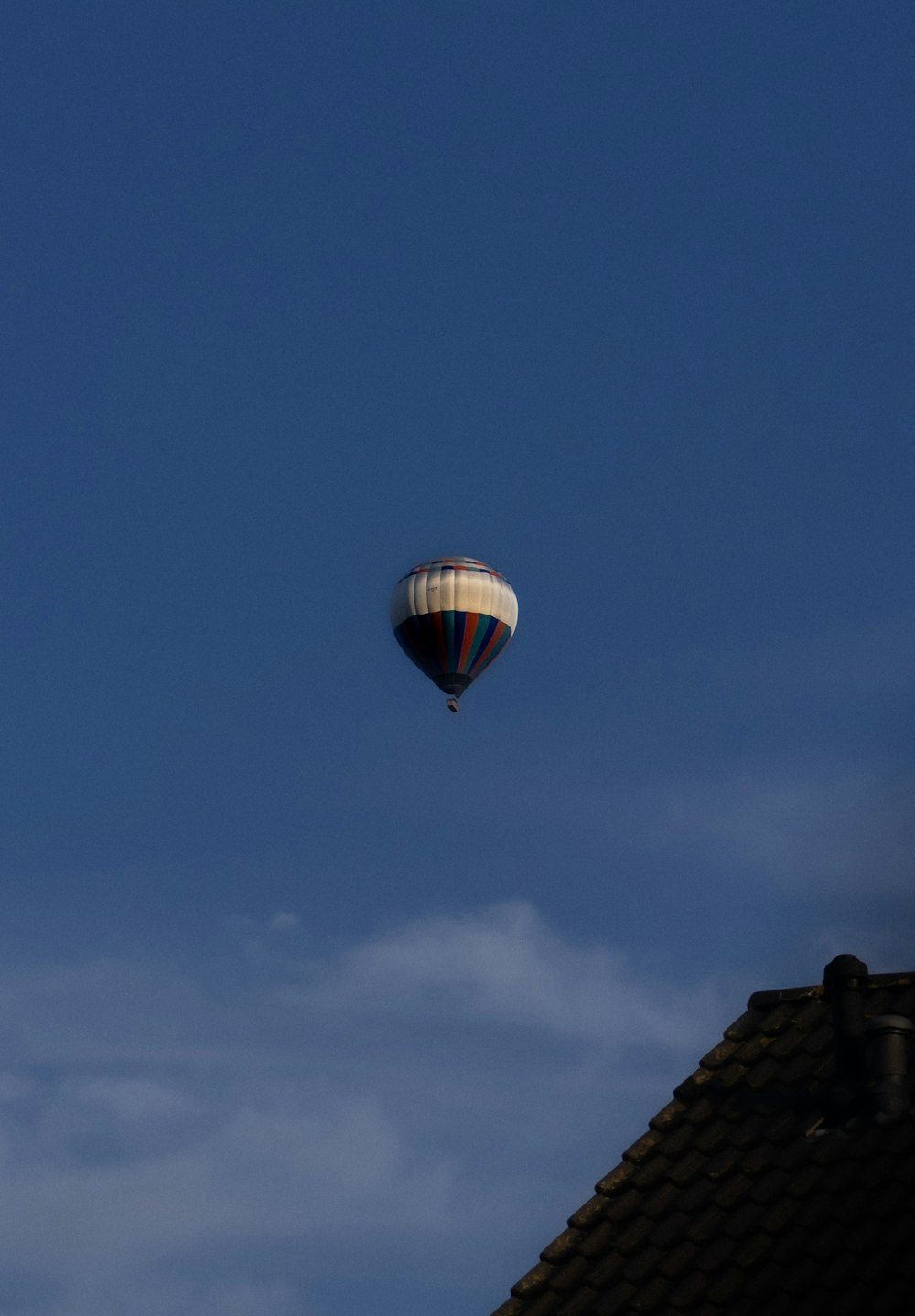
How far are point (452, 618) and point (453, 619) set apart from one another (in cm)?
3

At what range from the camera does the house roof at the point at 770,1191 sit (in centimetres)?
1259

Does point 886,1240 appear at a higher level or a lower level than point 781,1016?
lower

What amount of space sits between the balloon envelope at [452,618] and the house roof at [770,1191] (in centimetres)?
3103

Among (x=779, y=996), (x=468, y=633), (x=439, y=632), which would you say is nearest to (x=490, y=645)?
(x=468, y=633)

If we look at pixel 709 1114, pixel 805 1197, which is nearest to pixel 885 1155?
pixel 805 1197

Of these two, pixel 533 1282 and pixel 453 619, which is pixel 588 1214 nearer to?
pixel 533 1282

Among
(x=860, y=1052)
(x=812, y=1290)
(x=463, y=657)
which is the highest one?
(x=463, y=657)

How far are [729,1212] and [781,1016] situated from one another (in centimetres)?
229

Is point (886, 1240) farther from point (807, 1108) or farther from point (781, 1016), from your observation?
point (781, 1016)

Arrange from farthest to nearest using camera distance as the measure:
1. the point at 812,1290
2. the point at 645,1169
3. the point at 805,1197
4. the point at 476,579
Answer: the point at 476,579, the point at 645,1169, the point at 805,1197, the point at 812,1290

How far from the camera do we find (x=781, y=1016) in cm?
1537

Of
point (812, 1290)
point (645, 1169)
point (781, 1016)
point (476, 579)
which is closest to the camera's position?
point (812, 1290)

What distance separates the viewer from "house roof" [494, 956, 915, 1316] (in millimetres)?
12586

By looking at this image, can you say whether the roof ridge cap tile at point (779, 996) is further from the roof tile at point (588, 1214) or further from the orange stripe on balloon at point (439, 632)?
the orange stripe on balloon at point (439, 632)
